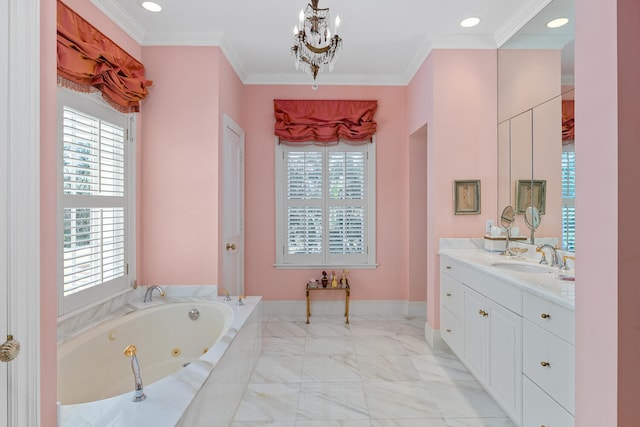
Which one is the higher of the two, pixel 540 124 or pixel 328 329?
pixel 540 124

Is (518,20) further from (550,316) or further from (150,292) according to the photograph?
(150,292)

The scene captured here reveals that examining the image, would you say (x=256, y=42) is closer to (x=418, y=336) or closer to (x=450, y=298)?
(x=450, y=298)

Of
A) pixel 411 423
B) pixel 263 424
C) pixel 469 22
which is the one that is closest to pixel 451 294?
pixel 411 423

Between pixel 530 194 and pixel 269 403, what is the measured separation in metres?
2.48

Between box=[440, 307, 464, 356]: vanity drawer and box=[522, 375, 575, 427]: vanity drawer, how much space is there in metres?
0.79

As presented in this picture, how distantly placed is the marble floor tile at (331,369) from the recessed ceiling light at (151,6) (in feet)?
10.1

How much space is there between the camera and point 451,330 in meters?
2.74

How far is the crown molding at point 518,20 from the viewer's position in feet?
7.86

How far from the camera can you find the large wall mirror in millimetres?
2170

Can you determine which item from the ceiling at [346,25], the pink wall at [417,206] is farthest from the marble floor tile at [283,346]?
the ceiling at [346,25]

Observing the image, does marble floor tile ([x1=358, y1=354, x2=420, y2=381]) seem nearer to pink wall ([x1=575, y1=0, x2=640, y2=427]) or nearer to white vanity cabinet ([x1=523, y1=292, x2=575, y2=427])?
white vanity cabinet ([x1=523, y1=292, x2=575, y2=427])

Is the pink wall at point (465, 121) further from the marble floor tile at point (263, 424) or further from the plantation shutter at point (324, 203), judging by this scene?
the marble floor tile at point (263, 424)

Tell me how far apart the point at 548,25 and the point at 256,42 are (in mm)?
2379
